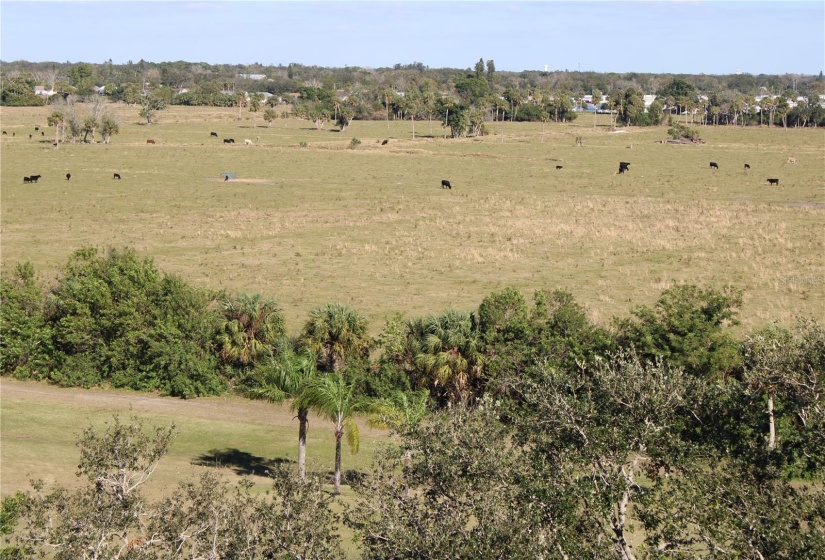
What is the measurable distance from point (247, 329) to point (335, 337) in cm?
356

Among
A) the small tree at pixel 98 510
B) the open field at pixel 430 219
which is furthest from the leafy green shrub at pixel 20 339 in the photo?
the small tree at pixel 98 510

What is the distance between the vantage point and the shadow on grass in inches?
950

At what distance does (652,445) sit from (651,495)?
1.19 metres

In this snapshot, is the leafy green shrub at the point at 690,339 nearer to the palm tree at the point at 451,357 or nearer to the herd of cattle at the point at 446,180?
the palm tree at the point at 451,357

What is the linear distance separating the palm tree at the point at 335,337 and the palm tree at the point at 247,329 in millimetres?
1994

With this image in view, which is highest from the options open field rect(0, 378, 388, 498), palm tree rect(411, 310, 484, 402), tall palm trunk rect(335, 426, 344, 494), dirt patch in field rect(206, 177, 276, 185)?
dirt patch in field rect(206, 177, 276, 185)

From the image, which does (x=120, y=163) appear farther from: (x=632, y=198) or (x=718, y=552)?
(x=718, y=552)

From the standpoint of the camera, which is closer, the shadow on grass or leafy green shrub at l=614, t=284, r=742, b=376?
the shadow on grass

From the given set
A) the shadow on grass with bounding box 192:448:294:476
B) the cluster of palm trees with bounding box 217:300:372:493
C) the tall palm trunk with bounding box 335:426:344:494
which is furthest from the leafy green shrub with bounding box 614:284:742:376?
the shadow on grass with bounding box 192:448:294:476

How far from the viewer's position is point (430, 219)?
61.8 meters

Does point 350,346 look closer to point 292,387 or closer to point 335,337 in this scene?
point 335,337

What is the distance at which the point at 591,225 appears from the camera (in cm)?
5881

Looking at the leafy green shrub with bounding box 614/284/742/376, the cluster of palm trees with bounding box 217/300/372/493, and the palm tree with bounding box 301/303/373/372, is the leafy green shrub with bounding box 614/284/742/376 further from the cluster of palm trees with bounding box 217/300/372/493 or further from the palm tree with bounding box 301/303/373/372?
the cluster of palm trees with bounding box 217/300/372/493

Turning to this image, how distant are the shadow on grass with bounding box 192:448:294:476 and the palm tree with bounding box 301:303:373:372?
419cm
